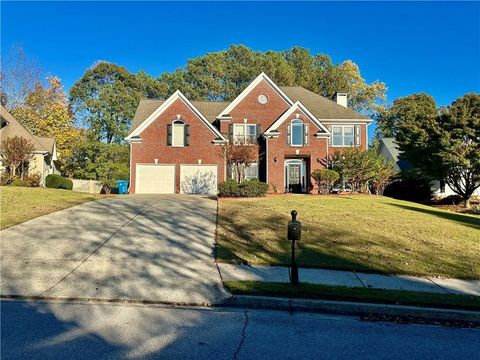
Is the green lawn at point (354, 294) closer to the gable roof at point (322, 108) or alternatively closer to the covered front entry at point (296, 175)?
the covered front entry at point (296, 175)

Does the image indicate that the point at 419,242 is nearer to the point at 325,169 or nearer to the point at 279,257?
the point at 279,257

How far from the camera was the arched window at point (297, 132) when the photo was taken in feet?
91.3

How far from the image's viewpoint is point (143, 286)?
6.99 m

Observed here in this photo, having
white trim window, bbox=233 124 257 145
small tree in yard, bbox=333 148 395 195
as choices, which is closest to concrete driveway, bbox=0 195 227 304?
small tree in yard, bbox=333 148 395 195

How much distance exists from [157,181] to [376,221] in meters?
17.3

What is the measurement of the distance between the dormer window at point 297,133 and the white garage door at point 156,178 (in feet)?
27.7

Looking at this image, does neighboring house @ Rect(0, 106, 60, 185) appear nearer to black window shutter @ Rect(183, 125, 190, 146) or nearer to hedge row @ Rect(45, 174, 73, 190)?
hedge row @ Rect(45, 174, 73, 190)

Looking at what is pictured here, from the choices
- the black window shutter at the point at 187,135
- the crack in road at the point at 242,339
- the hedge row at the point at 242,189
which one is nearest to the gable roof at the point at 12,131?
the black window shutter at the point at 187,135

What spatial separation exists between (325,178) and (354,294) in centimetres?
1944

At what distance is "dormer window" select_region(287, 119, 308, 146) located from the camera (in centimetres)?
2778

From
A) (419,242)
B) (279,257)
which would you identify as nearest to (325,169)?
(419,242)

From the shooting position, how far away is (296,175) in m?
28.4

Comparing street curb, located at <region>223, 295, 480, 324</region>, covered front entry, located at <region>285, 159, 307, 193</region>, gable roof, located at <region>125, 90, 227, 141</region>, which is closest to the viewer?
street curb, located at <region>223, 295, 480, 324</region>

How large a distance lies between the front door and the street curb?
71.5ft
